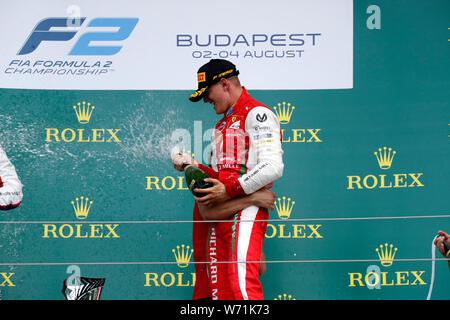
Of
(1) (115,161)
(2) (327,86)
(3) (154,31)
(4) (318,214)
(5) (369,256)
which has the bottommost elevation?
(5) (369,256)

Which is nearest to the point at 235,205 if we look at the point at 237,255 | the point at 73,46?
the point at 237,255

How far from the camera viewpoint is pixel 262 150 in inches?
82.6

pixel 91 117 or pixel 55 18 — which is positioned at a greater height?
pixel 55 18

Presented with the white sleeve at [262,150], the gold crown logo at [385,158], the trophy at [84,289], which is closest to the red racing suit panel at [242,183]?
the white sleeve at [262,150]

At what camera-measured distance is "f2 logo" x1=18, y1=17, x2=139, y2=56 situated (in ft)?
10.00

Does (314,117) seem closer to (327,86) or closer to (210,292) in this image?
(327,86)

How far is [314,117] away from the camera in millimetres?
3039

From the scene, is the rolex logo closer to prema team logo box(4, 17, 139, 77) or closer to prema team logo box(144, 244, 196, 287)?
prema team logo box(4, 17, 139, 77)

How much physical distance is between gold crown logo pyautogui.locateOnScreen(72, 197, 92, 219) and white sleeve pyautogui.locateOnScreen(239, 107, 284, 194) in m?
1.25

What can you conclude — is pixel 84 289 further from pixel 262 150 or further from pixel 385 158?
pixel 385 158

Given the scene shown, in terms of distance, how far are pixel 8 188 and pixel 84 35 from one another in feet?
3.99
